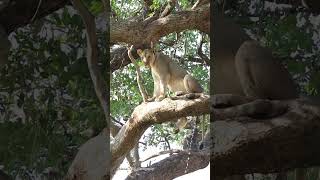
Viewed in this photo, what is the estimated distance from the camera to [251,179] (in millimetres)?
2100

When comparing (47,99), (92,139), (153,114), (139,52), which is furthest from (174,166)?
(47,99)

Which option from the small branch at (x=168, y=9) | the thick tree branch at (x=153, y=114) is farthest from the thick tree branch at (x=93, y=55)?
the small branch at (x=168, y=9)

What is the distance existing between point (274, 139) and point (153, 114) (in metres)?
1.53

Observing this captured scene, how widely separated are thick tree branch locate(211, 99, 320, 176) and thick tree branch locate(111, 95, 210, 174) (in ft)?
4.23

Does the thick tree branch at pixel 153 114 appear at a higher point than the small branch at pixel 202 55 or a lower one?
lower

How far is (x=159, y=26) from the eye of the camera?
11.9 feet

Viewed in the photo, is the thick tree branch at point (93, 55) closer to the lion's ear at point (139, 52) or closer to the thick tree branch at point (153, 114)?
the thick tree branch at point (153, 114)

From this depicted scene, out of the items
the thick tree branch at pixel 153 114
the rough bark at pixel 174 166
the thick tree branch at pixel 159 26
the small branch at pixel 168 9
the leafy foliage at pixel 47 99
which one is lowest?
the rough bark at pixel 174 166

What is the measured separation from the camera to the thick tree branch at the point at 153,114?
136 inches

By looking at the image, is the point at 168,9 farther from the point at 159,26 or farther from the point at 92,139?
the point at 92,139

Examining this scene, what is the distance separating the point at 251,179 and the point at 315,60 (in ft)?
1.82

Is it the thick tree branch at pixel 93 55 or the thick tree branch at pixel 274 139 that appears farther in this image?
the thick tree branch at pixel 93 55

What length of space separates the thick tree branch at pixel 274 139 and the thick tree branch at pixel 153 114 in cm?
129

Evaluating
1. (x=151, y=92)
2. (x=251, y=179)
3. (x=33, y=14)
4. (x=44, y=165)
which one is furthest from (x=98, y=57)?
(x=151, y=92)
